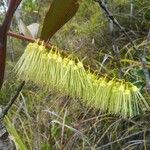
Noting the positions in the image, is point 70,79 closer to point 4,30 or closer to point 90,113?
point 4,30

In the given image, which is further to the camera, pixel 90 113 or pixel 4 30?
pixel 90 113

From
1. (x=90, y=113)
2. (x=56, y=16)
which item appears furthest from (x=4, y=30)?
(x=90, y=113)

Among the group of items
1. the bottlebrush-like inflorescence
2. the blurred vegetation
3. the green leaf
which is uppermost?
the green leaf

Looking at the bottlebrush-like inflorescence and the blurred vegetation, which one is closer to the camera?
the bottlebrush-like inflorescence

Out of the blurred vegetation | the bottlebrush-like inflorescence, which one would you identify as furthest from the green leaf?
the blurred vegetation

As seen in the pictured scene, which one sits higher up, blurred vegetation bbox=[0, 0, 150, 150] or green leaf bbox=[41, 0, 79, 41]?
green leaf bbox=[41, 0, 79, 41]

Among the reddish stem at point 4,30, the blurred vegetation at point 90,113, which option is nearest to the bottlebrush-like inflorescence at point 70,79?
the reddish stem at point 4,30

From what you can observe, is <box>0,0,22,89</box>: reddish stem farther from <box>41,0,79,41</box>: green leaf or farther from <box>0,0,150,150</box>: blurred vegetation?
<box>0,0,150,150</box>: blurred vegetation
